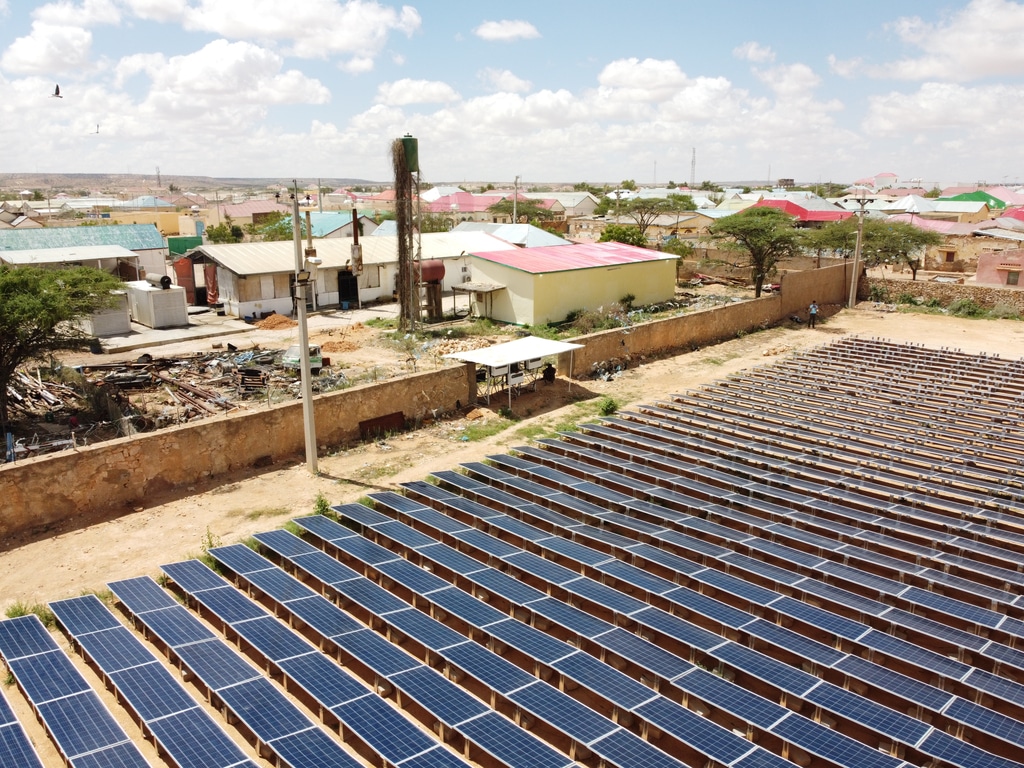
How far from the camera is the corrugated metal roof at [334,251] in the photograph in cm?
3428

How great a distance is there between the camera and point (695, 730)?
787cm

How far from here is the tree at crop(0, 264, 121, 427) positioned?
60.0 ft

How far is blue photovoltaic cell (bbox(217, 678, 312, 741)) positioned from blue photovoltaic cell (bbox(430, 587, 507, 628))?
2536mm

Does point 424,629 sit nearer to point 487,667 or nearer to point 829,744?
point 487,667

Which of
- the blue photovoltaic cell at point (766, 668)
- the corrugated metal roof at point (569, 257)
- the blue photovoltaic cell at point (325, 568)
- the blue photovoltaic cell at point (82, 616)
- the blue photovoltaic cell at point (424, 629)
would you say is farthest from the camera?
the corrugated metal roof at point (569, 257)

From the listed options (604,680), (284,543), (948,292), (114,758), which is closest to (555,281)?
(948,292)

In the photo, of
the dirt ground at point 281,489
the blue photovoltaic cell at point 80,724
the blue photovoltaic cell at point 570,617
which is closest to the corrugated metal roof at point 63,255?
the dirt ground at point 281,489

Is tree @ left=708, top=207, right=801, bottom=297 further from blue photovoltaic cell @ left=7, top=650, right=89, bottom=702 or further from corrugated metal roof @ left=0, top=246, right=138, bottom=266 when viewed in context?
blue photovoltaic cell @ left=7, top=650, right=89, bottom=702

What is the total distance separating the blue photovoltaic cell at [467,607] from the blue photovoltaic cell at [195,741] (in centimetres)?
332

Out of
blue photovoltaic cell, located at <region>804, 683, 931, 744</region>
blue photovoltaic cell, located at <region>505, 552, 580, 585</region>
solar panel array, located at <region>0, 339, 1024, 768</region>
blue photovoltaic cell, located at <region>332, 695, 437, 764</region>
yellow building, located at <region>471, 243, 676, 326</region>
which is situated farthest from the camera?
yellow building, located at <region>471, 243, 676, 326</region>

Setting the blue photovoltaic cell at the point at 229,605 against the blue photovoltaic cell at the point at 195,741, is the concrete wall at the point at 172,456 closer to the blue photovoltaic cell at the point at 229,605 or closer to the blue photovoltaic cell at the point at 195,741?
the blue photovoltaic cell at the point at 229,605

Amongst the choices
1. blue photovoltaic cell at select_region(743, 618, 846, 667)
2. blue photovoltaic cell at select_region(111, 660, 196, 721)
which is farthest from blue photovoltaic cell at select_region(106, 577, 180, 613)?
blue photovoltaic cell at select_region(743, 618, 846, 667)

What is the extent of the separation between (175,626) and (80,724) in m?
2.15

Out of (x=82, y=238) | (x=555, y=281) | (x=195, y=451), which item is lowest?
(x=195, y=451)
